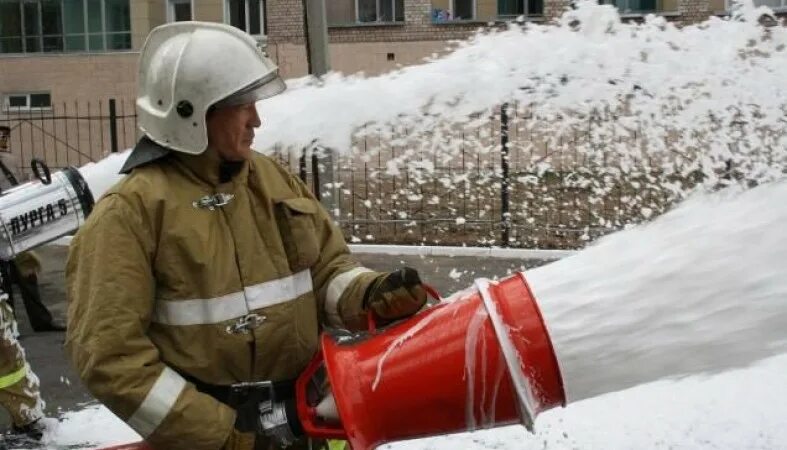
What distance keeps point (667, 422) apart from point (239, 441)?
2631 millimetres

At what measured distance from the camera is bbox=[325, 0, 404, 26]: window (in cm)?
2150

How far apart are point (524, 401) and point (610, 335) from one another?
204mm

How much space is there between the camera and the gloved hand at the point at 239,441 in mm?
2121

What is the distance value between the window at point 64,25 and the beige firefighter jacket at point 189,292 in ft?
72.3

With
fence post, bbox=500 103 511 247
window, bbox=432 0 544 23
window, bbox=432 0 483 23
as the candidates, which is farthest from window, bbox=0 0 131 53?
fence post, bbox=500 103 511 247

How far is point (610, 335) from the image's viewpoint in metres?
1.79

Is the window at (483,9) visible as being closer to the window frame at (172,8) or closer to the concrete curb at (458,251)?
the window frame at (172,8)

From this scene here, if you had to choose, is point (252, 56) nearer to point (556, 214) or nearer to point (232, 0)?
point (556, 214)

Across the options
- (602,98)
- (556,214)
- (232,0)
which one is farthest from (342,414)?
(232,0)

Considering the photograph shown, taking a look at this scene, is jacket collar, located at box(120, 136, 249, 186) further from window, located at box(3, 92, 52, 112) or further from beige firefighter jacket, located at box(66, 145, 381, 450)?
window, located at box(3, 92, 52, 112)

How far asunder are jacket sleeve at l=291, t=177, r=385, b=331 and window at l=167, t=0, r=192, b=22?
21900 millimetres

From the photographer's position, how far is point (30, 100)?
76.0 feet

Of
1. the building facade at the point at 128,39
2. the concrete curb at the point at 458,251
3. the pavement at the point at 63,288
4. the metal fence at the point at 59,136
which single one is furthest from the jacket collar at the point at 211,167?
the metal fence at the point at 59,136

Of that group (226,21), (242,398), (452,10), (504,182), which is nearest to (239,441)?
(242,398)
